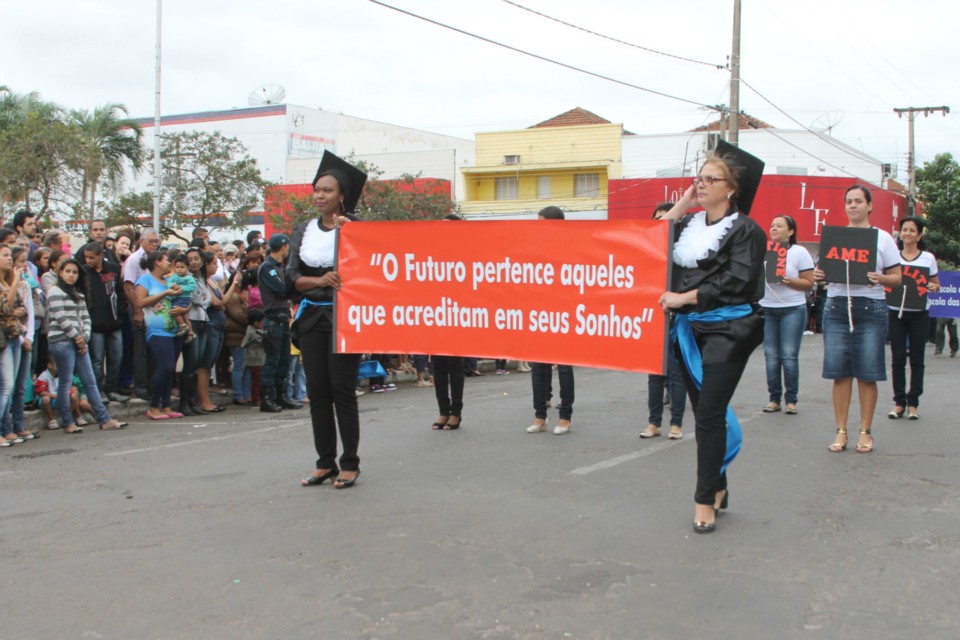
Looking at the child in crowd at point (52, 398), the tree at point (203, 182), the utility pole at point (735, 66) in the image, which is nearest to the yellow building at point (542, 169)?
the tree at point (203, 182)

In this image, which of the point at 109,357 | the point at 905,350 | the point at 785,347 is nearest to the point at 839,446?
the point at 785,347

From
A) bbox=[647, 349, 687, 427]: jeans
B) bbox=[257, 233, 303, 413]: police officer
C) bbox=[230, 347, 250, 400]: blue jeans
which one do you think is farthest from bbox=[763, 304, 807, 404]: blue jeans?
bbox=[230, 347, 250, 400]: blue jeans

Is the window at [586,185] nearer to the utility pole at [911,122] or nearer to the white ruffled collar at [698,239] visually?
the utility pole at [911,122]

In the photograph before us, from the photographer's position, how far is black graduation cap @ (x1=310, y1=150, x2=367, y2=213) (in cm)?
638

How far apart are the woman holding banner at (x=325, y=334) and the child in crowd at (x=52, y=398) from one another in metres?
4.61

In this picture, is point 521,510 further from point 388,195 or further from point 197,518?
point 388,195

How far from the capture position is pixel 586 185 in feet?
166

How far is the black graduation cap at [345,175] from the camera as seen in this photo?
20.9 feet

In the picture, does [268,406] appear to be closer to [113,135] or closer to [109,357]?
[109,357]

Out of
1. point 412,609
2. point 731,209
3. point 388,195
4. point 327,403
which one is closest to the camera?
point 412,609

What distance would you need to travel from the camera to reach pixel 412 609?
4.00 meters

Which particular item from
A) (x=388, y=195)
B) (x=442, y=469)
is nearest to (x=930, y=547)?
(x=442, y=469)

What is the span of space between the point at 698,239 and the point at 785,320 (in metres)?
4.73

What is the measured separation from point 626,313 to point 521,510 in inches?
54.4
